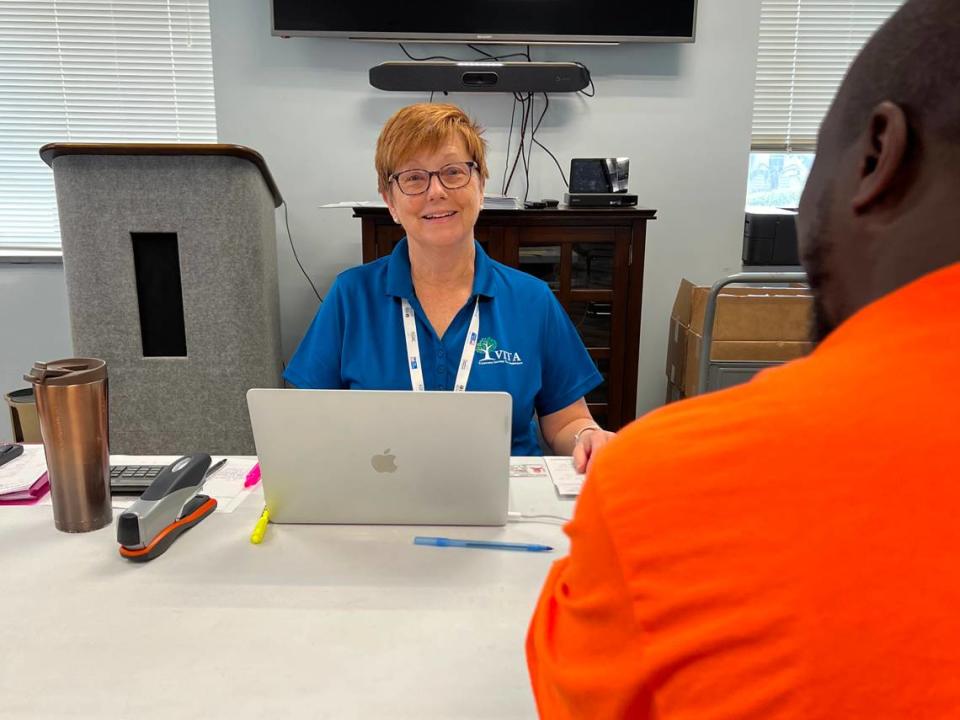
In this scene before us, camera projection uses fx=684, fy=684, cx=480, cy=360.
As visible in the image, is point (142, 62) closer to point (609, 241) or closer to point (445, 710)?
point (609, 241)

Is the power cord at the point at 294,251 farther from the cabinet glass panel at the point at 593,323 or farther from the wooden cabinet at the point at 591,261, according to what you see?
the cabinet glass panel at the point at 593,323

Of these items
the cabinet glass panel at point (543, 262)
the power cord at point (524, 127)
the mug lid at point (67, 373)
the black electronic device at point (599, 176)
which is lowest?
the mug lid at point (67, 373)

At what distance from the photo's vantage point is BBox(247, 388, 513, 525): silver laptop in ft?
2.97

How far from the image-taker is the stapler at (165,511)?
2.94ft

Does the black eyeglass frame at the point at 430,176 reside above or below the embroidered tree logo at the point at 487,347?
above

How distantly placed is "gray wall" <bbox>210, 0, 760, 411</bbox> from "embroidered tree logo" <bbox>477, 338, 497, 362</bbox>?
151 cm

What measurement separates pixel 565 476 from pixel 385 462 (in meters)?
0.38

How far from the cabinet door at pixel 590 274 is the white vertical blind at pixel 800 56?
1053 millimetres

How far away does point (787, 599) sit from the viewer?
1.09ft

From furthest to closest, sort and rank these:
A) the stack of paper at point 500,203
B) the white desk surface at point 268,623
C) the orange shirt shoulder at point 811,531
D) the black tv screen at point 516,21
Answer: the black tv screen at point 516,21 < the stack of paper at point 500,203 < the white desk surface at point 268,623 < the orange shirt shoulder at point 811,531

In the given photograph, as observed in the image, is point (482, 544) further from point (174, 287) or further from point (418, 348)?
point (174, 287)

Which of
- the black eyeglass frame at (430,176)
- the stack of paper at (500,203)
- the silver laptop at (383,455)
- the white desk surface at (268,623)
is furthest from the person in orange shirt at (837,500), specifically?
the stack of paper at (500,203)

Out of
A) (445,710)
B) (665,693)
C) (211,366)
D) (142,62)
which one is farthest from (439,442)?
(142,62)

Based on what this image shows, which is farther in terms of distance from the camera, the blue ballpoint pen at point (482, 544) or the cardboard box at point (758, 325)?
the cardboard box at point (758, 325)
